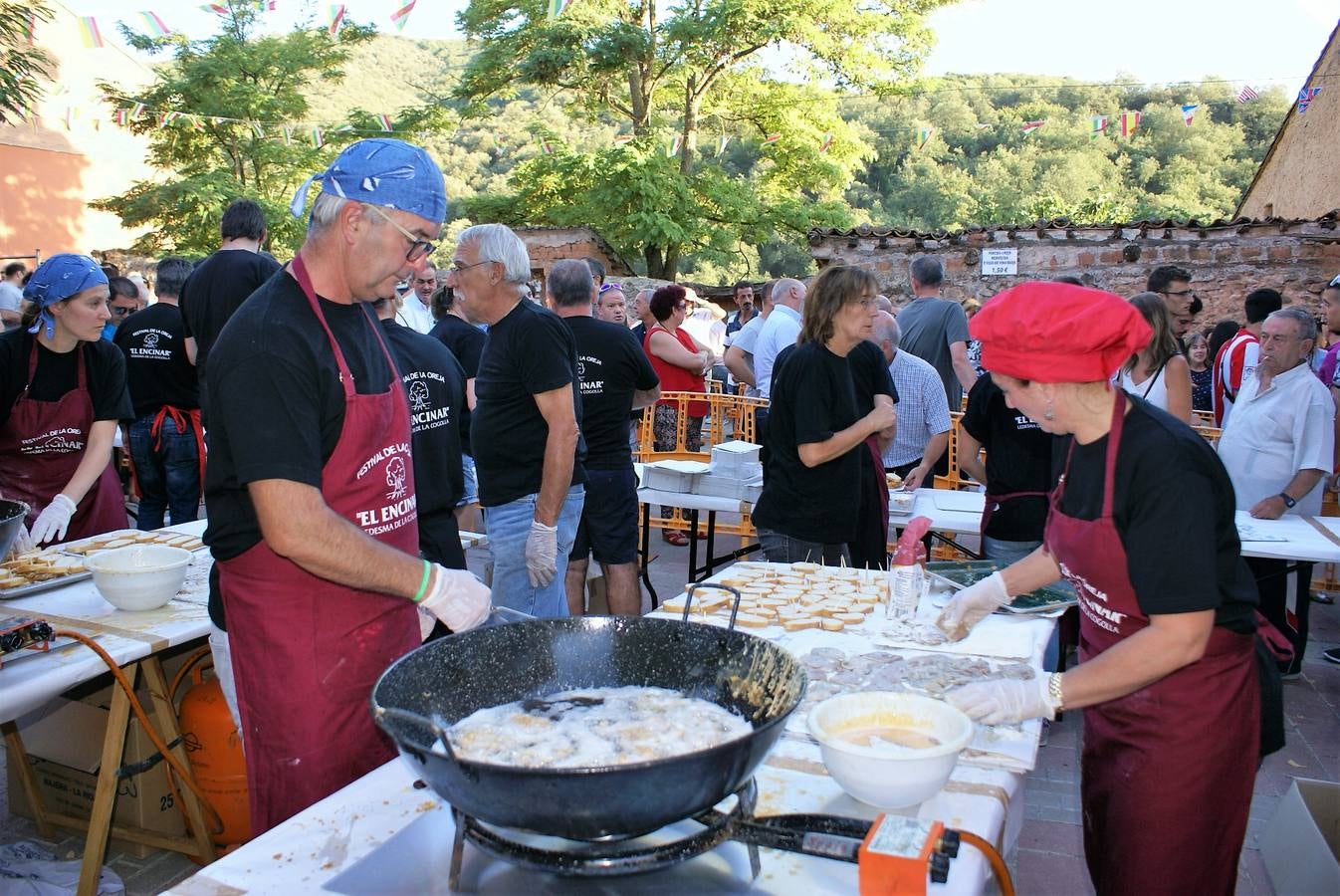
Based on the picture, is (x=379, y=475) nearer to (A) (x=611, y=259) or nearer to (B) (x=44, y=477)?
(B) (x=44, y=477)

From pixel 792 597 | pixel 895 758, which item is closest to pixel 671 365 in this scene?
pixel 792 597

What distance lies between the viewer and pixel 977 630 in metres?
2.52

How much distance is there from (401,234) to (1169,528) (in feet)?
5.17

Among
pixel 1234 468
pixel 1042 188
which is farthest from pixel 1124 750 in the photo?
pixel 1042 188

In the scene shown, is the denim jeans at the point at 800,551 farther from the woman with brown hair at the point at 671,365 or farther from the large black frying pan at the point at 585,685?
the woman with brown hair at the point at 671,365

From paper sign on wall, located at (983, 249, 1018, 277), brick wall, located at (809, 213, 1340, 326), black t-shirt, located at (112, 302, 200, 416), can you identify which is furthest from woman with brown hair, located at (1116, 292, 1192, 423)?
paper sign on wall, located at (983, 249, 1018, 277)

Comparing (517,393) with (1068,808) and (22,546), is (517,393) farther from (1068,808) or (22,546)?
(1068,808)

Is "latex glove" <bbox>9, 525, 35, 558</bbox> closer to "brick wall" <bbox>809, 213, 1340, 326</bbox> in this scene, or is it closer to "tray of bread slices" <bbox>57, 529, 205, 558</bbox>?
"tray of bread slices" <bbox>57, 529, 205, 558</bbox>

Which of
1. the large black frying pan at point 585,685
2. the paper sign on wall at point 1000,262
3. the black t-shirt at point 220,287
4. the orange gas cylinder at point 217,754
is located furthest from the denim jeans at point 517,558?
the paper sign on wall at point 1000,262

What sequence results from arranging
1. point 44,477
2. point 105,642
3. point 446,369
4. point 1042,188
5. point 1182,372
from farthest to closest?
point 1042,188
point 1182,372
point 44,477
point 446,369
point 105,642

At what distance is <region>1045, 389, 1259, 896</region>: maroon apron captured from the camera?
190cm

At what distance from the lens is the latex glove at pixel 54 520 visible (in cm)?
337

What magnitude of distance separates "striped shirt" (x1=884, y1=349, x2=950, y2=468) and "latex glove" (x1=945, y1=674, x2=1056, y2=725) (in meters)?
3.66

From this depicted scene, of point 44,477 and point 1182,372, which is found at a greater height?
point 1182,372
